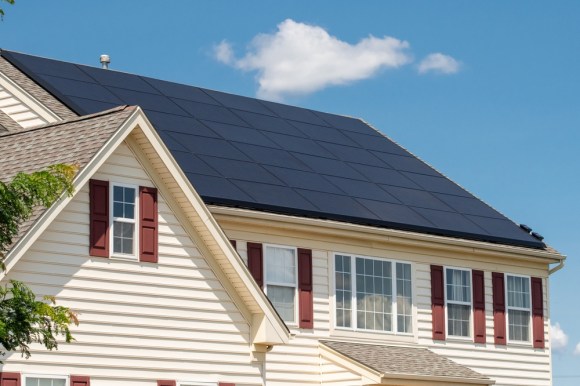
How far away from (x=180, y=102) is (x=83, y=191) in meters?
11.5

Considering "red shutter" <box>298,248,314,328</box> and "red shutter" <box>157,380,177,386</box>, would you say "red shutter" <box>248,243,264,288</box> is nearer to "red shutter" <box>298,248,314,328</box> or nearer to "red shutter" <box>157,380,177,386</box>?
"red shutter" <box>298,248,314,328</box>

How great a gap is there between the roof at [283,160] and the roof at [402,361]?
114 inches

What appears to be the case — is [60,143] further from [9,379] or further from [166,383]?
[166,383]

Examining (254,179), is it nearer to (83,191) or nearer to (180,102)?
(180,102)

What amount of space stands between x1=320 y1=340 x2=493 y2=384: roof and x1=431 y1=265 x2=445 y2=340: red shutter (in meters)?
0.59

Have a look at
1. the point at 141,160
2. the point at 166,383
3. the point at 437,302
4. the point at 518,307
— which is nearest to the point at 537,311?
the point at 518,307

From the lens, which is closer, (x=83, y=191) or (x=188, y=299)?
(x=83, y=191)

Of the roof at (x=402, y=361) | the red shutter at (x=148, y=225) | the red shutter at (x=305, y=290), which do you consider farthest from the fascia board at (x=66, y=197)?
the roof at (x=402, y=361)

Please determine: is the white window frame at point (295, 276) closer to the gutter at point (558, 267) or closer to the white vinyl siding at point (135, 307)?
the white vinyl siding at point (135, 307)

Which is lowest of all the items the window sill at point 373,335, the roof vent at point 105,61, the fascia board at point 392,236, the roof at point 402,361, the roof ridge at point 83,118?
the roof at point 402,361

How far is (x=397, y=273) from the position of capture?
107 ft

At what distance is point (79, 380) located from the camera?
74.7 feet

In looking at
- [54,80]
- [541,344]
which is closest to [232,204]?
[54,80]

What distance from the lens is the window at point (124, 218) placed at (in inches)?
933
